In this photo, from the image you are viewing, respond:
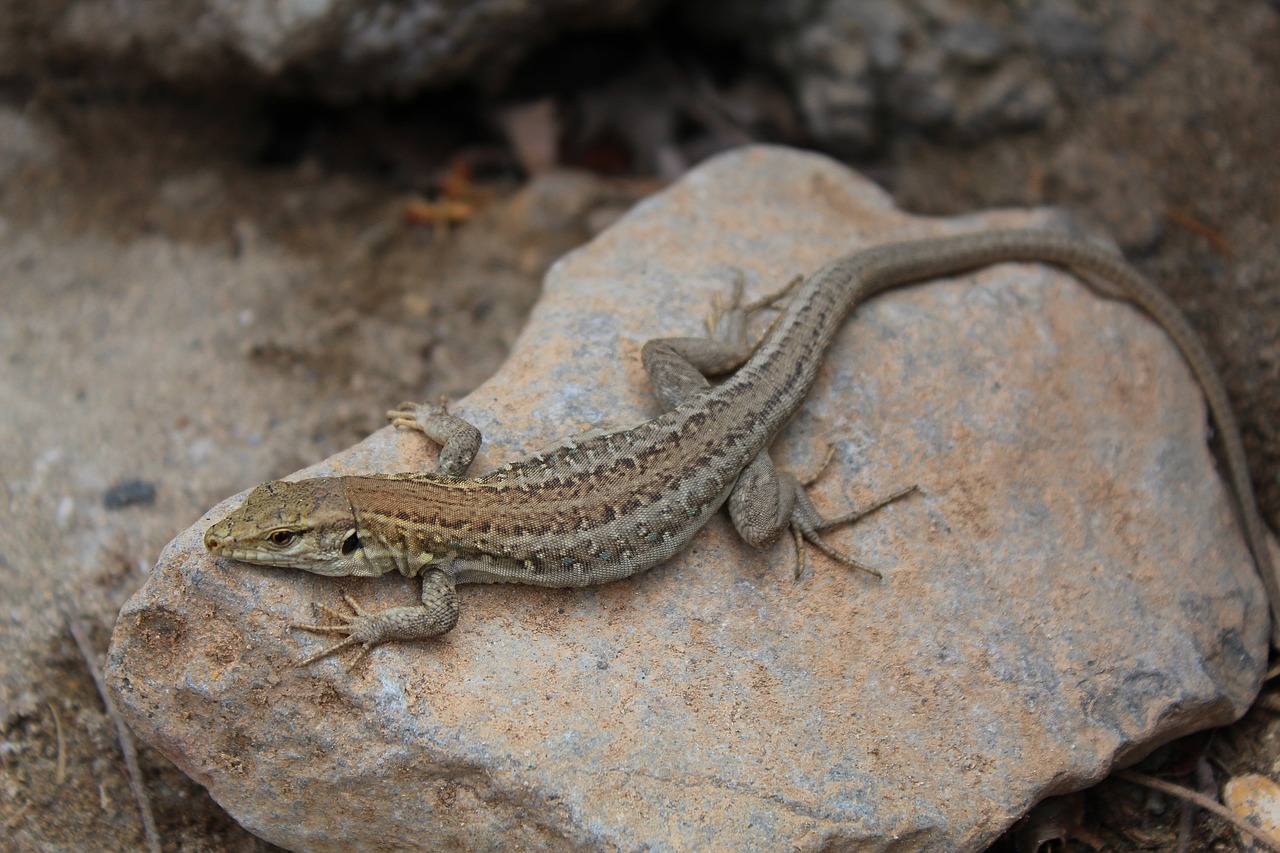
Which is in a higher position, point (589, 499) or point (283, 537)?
point (283, 537)

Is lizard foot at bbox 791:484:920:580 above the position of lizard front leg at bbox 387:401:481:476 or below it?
below

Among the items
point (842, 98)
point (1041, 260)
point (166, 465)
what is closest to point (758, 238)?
point (1041, 260)

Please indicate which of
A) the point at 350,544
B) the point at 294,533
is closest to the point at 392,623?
the point at 350,544

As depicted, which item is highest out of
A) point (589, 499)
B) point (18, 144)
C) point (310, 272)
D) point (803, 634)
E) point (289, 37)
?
point (289, 37)

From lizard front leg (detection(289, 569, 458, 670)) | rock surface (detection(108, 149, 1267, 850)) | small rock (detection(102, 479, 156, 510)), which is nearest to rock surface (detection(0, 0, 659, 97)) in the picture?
rock surface (detection(108, 149, 1267, 850))

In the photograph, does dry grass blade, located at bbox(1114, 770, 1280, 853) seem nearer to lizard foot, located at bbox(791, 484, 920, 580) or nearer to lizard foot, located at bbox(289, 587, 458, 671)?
lizard foot, located at bbox(791, 484, 920, 580)

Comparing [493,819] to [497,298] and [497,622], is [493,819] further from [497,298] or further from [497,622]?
[497,298]

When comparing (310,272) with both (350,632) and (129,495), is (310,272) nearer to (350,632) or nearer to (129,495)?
(129,495)
